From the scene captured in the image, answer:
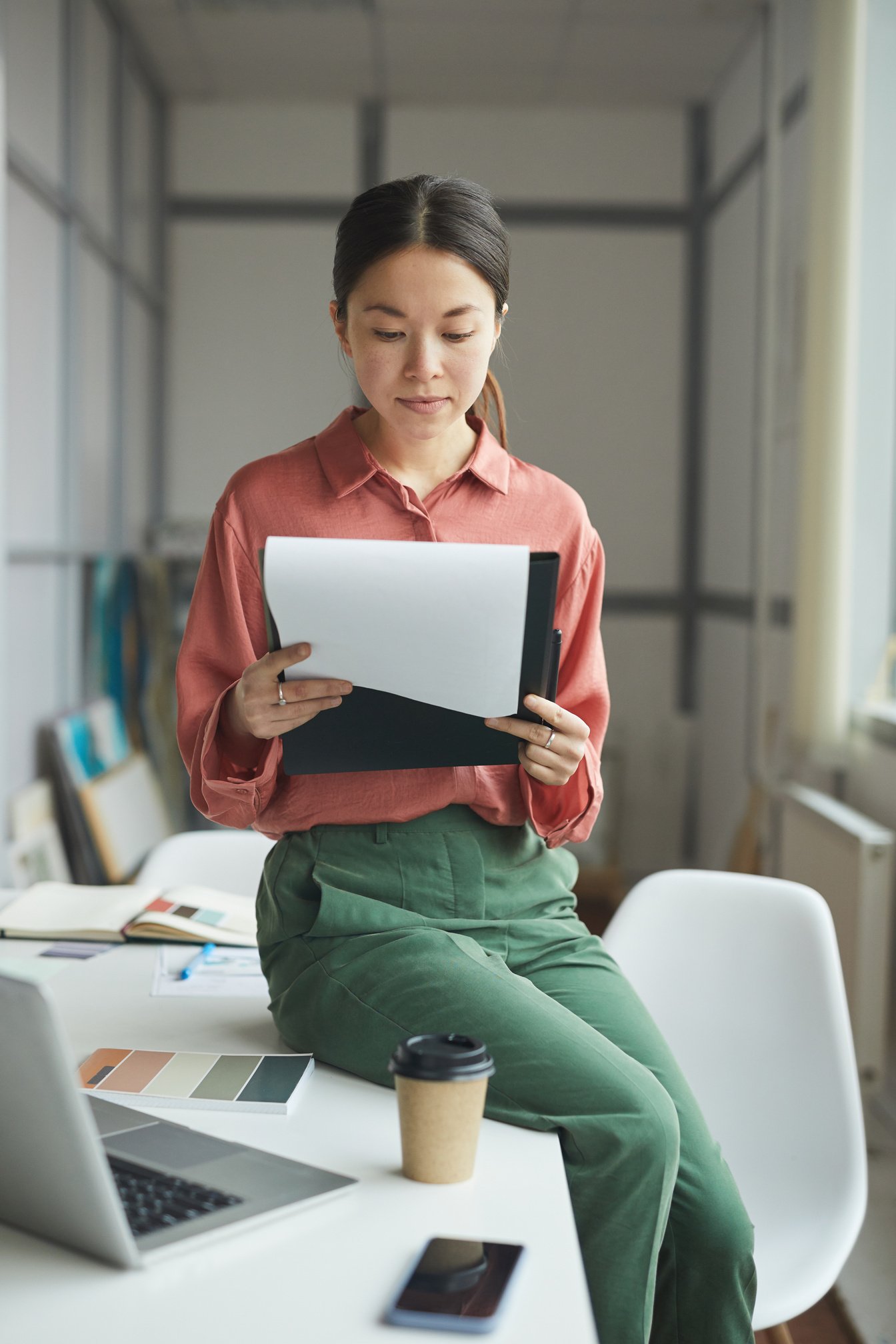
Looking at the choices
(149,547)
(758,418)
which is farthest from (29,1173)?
(149,547)

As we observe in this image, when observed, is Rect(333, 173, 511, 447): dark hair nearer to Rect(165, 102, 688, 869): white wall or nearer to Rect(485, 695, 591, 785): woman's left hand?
Rect(485, 695, 591, 785): woman's left hand

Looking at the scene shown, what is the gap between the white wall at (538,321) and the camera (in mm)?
4742

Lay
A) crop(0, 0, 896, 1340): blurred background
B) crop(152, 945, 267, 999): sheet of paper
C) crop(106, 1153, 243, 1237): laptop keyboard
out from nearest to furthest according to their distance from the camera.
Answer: crop(106, 1153, 243, 1237): laptop keyboard
crop(152, 945, 267, 999): sheet of paper
crop(0, 0, 896, 1340): blurred background

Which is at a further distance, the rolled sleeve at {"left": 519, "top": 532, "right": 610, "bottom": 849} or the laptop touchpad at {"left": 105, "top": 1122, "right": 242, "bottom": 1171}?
the rolled sleeve at {"left": 519, "top": 532, "right": 610, "bottom": 849}

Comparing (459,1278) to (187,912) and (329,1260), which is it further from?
(187,912)

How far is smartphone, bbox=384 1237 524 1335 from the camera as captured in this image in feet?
2.24

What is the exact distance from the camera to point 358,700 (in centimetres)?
112

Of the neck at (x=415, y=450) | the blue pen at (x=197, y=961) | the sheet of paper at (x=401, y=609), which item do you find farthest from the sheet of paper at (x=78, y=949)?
the neck at (x=415, y=450)

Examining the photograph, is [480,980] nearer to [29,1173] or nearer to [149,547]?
[29,1173]

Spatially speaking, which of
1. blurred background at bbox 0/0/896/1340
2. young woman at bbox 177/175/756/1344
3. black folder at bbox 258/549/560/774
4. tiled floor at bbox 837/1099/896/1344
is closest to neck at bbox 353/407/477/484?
young woman at bbox 177/175/756/1344

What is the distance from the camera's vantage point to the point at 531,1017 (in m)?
1.06

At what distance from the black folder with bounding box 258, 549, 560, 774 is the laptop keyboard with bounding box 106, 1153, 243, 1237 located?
16.1 inches

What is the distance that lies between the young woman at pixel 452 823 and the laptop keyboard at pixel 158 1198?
0.86ft

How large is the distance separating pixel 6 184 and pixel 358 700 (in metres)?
2.47
